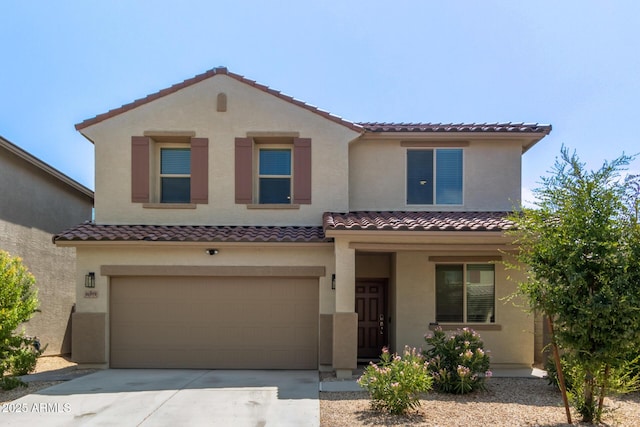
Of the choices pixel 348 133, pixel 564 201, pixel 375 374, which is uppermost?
pixel 348 133

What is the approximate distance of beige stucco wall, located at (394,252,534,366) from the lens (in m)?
11.1

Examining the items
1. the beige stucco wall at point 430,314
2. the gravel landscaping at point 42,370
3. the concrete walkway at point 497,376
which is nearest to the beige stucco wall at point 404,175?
the beige stucco wall at point 430,314

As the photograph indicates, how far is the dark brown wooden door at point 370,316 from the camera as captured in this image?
505 inches

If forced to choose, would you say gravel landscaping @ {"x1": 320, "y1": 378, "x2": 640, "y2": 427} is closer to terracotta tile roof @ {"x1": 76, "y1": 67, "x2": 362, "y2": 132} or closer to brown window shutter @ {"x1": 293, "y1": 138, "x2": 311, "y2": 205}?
brown window shutter @ {"x1": 293, "y1": 138, "x2": 311, "y2": 205}

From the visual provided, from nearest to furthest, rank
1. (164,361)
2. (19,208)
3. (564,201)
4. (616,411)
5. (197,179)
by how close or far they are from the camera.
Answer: (564,201)
(616,411)
(164,361)
(197,179)
(19,208)

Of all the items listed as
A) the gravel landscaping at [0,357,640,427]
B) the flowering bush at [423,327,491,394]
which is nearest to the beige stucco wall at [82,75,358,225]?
the flowering bush at [423,327,491,394]

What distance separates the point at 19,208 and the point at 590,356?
13.7 metres

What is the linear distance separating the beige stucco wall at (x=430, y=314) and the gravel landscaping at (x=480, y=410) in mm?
1985

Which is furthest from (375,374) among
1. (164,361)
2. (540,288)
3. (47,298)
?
(47,298)

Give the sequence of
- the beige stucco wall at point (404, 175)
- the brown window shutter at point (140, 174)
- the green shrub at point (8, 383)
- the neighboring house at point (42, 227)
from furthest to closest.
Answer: the beige stucco wall at point (404, 175)
the neighboring house at point (42, 227)
the brown window shutter at point (140, 174)
the green shrub at point (8, 383)

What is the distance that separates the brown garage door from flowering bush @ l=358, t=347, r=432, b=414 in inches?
147

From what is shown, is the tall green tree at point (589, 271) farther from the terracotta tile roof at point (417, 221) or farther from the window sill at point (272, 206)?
the window sill at point (272, 206)

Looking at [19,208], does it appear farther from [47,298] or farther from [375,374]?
[375,374]

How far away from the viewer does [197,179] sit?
11.9m
